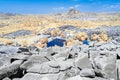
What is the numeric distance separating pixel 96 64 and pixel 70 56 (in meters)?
2.51

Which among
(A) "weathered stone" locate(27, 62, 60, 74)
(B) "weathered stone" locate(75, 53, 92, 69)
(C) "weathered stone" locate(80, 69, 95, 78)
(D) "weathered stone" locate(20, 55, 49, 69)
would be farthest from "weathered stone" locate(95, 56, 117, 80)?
(D) "weathered stone" locate(20, 55, 49, 69)

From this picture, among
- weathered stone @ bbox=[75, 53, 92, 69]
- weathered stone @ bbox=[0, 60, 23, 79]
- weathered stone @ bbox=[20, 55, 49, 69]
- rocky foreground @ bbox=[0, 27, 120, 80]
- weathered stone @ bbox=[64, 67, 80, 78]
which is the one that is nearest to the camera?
rocky foreground @ bbox=[0, 27, 120, 80]

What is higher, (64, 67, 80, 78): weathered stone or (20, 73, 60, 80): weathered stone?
(64, 67, 80, 78): weathered stone

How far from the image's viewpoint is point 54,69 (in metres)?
12.1

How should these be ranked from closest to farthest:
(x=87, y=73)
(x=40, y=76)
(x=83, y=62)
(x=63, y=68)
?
(x=87, y=73)
(x=40, y=76)
(x=63, y=68)
(x=83, y=62)

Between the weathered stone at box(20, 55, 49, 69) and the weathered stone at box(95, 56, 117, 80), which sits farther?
the weathered stone at box(20, 55, 49, 69)

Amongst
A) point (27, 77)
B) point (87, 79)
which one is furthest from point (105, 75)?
point (27, 77)

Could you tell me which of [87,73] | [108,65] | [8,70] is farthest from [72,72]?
[8,70]

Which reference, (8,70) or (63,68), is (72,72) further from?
(8,70)

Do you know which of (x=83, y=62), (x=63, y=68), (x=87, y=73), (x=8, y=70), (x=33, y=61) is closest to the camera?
(x=87, y=73)

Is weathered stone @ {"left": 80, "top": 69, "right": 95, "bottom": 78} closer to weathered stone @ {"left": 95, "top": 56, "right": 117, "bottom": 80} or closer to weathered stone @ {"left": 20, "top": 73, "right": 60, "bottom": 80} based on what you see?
weathered stone @ {"left": 95, "top": 56, "right": 117, "bottom": 80}

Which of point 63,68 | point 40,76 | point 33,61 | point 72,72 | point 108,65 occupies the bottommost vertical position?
point 40,76

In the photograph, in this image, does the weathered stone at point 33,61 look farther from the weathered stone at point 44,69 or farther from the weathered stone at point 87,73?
the weathered stone at point 87,73

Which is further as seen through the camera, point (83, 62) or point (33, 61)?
point (33, 61)
